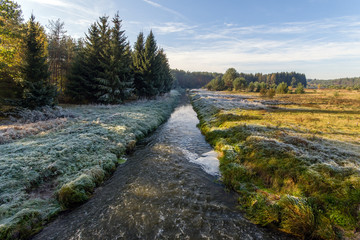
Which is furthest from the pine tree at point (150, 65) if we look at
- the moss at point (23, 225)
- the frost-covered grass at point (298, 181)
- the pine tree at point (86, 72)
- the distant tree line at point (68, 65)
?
the moss at point (23, 225)

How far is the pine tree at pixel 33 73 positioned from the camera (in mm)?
16062

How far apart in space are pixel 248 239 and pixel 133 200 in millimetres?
4844

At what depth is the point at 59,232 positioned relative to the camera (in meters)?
5.43

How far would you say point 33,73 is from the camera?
16.5 meters

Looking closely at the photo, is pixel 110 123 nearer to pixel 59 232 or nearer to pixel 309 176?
pixel 59 232

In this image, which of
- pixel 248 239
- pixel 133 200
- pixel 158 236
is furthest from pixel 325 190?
pixel 133 200

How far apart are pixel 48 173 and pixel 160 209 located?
5791mm

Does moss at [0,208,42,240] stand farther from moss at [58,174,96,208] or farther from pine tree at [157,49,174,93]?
pine tree at [157,49,174,93]

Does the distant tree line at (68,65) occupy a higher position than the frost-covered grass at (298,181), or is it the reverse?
the distant tree line at (68,65)

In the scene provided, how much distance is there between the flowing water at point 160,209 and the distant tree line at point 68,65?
1548 centimetres

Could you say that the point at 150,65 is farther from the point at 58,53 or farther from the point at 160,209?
the point at 160,209

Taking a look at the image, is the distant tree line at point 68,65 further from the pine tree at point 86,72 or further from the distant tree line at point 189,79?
the distant tree line at point 189,79

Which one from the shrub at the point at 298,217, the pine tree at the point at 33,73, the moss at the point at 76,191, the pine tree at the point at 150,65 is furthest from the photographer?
the pine tree at the point at 150,65

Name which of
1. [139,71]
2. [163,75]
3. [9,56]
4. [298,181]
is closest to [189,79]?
[163,75]
